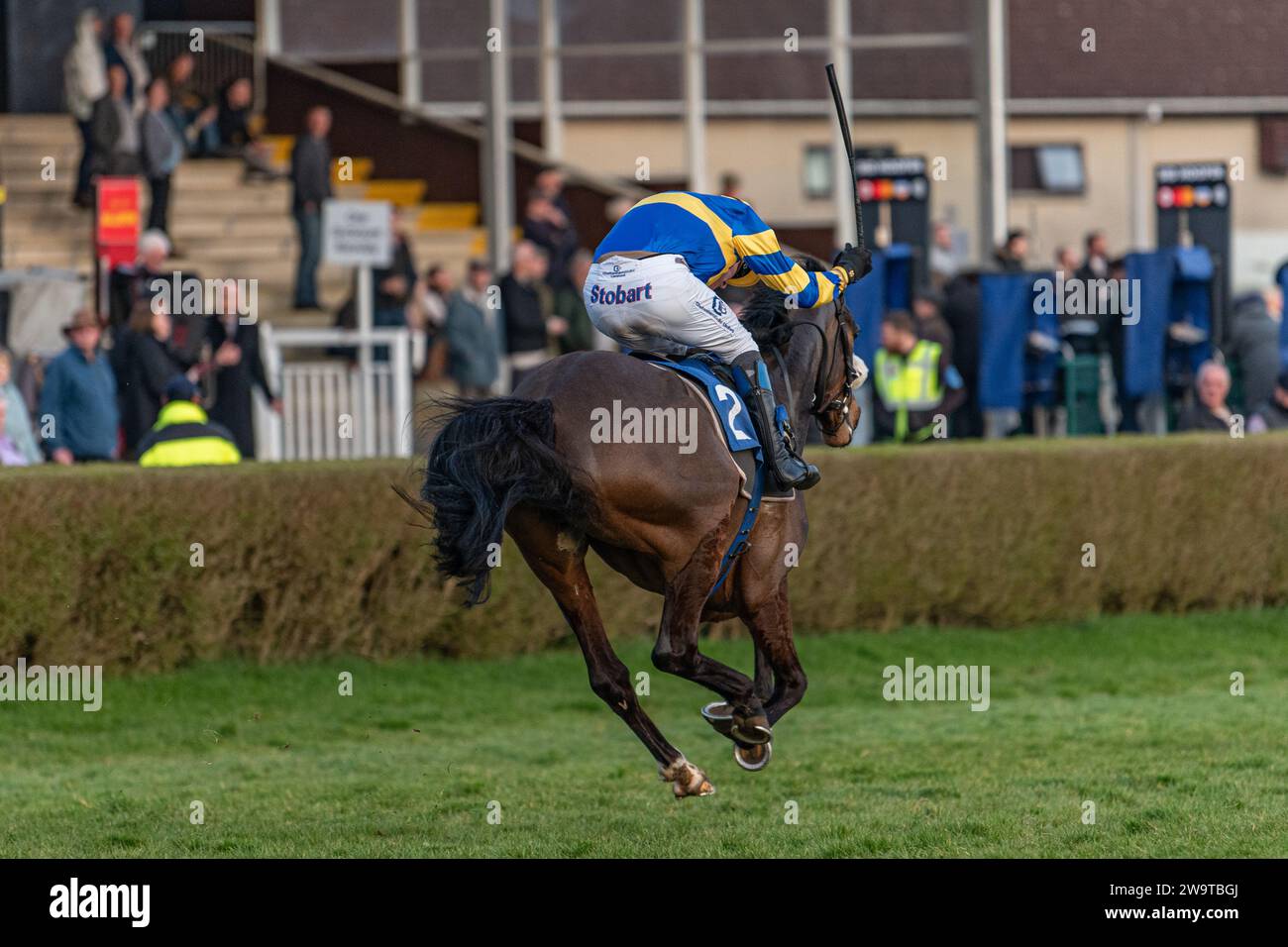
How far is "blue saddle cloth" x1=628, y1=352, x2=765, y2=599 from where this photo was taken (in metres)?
6.60

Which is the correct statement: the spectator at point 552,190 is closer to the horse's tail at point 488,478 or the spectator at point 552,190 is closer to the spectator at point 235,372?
the spectator at point 235,372

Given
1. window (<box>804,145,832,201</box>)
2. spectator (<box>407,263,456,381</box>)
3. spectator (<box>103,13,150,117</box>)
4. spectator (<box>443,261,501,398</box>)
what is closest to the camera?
spectator (<box>443,261,501,398</box>)

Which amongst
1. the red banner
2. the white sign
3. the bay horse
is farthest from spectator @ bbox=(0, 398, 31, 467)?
the bay horse

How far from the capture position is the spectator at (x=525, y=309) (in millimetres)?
14078

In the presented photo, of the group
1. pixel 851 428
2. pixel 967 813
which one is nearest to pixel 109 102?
pixel 851 428

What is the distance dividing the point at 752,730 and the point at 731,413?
3.23ft

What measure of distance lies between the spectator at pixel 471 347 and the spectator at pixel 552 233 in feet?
3.94

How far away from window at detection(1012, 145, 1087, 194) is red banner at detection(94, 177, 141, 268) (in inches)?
549

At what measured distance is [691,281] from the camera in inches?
262

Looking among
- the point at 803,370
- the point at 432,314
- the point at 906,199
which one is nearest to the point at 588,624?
Result: the point at 803,370

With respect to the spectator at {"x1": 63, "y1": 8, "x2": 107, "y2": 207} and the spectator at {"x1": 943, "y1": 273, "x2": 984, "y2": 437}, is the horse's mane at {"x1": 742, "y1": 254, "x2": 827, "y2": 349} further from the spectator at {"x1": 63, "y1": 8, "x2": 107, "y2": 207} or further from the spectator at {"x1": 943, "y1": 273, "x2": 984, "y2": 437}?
the spectator at {"x1": 63, "y1": 8, "x2": 107, "y2": 207}

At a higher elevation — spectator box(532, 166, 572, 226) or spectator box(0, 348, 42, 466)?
spectator box(532, 166, 572, 226)

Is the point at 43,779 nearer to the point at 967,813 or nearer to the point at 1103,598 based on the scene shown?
the point at 967,813

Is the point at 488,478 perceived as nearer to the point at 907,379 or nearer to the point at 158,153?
the point at 907,379
